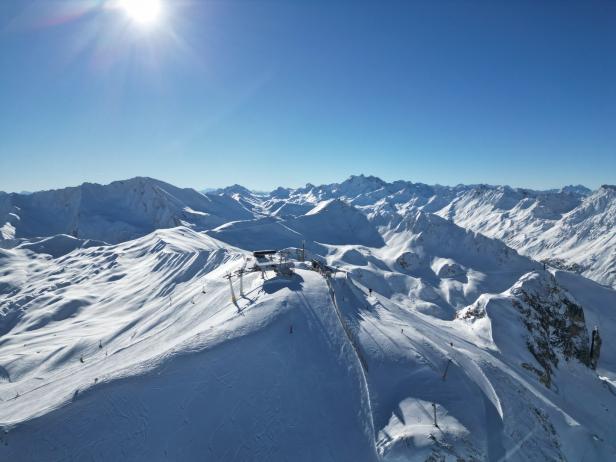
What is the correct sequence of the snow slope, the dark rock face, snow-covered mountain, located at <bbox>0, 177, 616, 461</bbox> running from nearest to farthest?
1. the snow slope
2. snow-covered mountain, located at <bbox>0, 177, 616, 461</bbox>
3. the dark rock face

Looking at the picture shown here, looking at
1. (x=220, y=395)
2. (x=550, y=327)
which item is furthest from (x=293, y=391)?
(x=550, y=327)

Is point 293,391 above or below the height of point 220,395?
below

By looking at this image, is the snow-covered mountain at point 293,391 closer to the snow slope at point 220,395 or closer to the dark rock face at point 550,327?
the snow slope at point 220,395

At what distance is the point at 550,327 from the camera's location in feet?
164

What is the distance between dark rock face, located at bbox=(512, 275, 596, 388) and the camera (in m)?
42.2

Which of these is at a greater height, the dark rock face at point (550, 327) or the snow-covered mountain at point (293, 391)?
the snow-covered mountain at point (293, 391)

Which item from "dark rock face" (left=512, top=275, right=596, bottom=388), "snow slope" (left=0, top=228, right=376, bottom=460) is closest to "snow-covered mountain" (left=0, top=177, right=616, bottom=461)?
"snow slope" (left=0, top=228, right=376, bottom=460)

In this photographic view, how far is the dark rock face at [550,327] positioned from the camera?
42.2 metres

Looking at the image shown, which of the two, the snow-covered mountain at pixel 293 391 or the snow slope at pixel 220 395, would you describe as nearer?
the snow slope at pixel 220 395

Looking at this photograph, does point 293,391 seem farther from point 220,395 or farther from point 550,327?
point 550,327

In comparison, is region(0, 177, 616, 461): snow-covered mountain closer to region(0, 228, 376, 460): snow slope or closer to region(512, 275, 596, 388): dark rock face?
region(0, 228, 376, 460): snow slope

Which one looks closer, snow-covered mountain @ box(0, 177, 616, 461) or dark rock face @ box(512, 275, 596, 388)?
snow-covered mountain @ box(0, 177, 616, 461)

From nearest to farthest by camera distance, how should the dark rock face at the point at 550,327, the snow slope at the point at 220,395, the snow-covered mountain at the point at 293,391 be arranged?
1. the snow slope at the point at 220,395
2. the snow-covered mountain at the point at 293,391
3. the dark rock face at the point at 550,327

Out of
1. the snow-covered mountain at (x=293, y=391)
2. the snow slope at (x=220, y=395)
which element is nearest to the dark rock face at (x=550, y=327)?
the snow-covered mountain at (x=293, y=391)
